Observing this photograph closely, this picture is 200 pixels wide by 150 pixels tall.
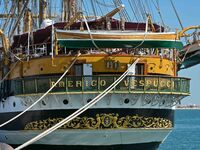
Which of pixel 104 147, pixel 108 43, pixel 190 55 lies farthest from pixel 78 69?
pixel 190 55

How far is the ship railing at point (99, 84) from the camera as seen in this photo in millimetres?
26312

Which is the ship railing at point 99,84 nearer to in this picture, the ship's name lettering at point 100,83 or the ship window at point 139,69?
the ship's name lettering at point 100,83

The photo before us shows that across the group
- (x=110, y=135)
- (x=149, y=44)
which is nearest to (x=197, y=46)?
(x=149, y=44)

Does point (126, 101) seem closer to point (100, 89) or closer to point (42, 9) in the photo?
point (100, 89)

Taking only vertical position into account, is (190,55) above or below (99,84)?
above

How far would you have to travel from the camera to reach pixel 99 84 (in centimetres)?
2634

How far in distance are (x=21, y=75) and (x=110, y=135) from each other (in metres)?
5.26

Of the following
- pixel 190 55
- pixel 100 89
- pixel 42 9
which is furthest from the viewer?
pixel 42 9

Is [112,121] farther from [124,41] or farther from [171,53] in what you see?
[171,53]

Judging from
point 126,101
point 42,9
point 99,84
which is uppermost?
point 42,9

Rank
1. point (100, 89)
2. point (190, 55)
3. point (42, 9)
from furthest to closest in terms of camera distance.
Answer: point (42, 9), point (190, 55), point (100, 89)

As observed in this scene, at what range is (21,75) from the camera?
1147 inches

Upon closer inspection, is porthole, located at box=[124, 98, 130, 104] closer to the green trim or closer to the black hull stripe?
the black hull stripe

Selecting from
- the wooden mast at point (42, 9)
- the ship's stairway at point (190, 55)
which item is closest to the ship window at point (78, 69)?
the ship's stairway at point (190, 55)
